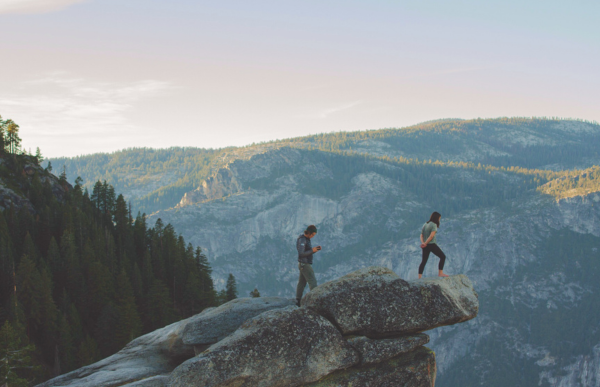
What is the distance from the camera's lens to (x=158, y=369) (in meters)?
27.1

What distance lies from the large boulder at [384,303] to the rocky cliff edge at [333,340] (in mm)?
47

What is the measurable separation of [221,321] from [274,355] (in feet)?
18.1

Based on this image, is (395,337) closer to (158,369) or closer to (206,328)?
(206,328)

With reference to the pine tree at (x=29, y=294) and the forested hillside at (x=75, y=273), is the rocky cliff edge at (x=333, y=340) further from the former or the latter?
the pine tree at (x=29, y=294)

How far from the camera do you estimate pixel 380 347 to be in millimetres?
23312

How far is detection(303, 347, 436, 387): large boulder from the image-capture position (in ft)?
74.6

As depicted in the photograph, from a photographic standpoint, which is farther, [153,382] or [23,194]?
[23,194]

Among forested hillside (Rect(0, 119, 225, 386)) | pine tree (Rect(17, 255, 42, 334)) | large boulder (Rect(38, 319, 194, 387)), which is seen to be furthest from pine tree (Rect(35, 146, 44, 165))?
large boulder (Rect(38, 319, 194, 387))

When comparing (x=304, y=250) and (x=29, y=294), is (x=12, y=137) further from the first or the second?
(x=304, y=250)

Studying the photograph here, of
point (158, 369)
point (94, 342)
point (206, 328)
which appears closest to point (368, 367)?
point (206, 328)

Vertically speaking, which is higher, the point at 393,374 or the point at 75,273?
the point at 393,374

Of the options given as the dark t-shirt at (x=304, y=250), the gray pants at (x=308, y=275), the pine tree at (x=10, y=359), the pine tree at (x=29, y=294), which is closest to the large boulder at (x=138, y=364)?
the gray pants at (x=308, y=275)

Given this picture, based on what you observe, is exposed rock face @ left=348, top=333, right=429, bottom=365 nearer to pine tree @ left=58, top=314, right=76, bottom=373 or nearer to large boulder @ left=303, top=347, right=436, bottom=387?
large boulder @ left=303, top=347, right=436, bottom=387

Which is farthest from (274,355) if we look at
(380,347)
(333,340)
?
(380,347)
